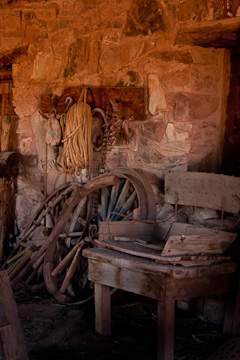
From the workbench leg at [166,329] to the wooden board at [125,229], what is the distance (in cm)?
78

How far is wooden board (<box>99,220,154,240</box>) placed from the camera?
3.44 meters

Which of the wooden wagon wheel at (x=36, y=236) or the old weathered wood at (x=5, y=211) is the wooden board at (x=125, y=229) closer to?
the wooden wagon wheel at (x=36, y=236)

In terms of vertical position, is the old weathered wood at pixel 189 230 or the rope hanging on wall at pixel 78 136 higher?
the rope hanging on wall at pixel 78 136

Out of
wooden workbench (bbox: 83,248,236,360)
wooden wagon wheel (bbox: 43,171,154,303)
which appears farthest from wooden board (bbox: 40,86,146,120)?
wooden workbench (bbox: 83,248,236,360)

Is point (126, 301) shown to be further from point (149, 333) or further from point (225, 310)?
point (225, 310)

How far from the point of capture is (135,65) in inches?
157

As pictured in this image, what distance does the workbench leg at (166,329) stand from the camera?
282cm

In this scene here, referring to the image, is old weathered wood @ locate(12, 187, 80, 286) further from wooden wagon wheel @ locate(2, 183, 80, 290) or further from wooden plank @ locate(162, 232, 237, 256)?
wooden plank @ locate(162, 232, 237, 256)

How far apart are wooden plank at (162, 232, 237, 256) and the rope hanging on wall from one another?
1.63m

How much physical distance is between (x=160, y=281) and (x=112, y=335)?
77cm

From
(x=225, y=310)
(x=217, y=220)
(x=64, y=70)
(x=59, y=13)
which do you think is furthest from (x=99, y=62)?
(x=225, y=310)

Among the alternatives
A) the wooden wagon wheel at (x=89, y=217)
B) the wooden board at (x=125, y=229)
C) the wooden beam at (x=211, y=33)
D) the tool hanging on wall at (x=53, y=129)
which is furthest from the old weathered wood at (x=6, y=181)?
the wooden beam at (x=211, y=33)

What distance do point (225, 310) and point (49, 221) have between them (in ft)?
7.10

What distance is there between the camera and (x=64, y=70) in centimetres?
449
